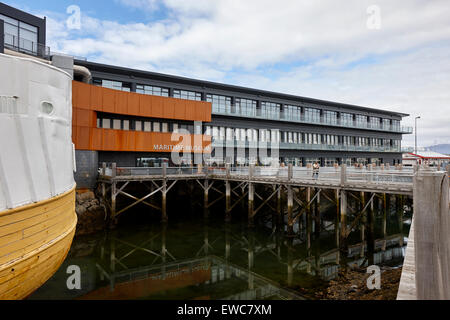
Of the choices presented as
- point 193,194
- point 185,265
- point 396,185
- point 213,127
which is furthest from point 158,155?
point 396,185

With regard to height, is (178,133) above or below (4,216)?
above

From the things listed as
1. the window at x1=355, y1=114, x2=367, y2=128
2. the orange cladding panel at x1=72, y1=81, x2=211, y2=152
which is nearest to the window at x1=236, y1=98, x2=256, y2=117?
the orange cladding panel at x1=72, y1=81, x2=211, y2=152

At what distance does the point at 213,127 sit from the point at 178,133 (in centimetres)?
501

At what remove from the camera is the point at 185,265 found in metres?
13.6

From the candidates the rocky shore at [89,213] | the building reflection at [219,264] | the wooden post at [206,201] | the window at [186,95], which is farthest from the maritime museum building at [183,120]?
the building reflection at [219,264]

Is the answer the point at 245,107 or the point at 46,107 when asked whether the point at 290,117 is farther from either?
the point at 46,107

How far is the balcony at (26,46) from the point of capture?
19667 mm

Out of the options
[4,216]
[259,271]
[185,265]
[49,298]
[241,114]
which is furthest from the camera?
[241,114]

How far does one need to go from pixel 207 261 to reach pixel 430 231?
1204 centimetres

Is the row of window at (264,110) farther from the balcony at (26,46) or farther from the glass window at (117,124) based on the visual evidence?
the balcony at (26,46)

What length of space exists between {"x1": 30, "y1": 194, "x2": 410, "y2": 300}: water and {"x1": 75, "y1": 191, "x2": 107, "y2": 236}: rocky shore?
136cm

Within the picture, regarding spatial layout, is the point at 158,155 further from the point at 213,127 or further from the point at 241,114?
the point at 241,114

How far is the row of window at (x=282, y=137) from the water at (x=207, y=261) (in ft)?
42.9

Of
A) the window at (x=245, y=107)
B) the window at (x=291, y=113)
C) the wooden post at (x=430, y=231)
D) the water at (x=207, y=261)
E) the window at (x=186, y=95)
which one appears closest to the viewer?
the wooden post at (x=430, y=231)
